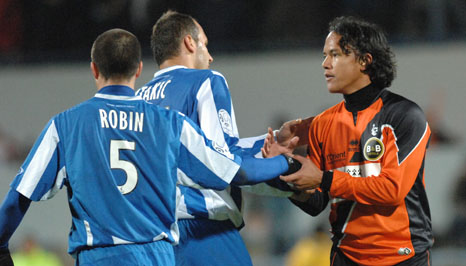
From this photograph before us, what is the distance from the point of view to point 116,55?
3.53m

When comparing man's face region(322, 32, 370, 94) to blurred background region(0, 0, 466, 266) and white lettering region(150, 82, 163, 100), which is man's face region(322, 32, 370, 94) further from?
blurred background region(0, 0, 466, 266)

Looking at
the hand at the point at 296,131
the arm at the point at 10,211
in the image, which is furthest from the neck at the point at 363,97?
the arm at the point at 10,211

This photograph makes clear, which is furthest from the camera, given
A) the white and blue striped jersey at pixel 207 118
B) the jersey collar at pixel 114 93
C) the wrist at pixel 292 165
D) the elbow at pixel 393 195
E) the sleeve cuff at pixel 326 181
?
the white and blue striped jersey at pixel 207 118

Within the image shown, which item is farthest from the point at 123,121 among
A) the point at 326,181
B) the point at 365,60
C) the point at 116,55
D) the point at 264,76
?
the point at 264,76

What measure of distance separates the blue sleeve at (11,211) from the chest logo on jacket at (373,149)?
5.96 ft

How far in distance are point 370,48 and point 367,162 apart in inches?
26.4

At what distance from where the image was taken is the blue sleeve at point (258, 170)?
374 cm

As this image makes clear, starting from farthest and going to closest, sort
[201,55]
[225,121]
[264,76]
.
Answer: [264,76] < [201,55] < [225,121]

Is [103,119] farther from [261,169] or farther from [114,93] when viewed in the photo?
[261,169]

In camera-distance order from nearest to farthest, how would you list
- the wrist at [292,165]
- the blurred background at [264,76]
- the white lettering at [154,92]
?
the wrist at [292,165], the white lettering at [154,92], the blurred background at [264,76]

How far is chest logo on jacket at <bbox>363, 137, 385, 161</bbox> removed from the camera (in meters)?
3.87

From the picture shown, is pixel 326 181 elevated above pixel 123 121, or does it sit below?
below

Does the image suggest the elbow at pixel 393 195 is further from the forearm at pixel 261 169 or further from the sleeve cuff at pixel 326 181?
the forearm at pixel 261 169

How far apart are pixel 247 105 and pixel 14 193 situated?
6.72 meters
